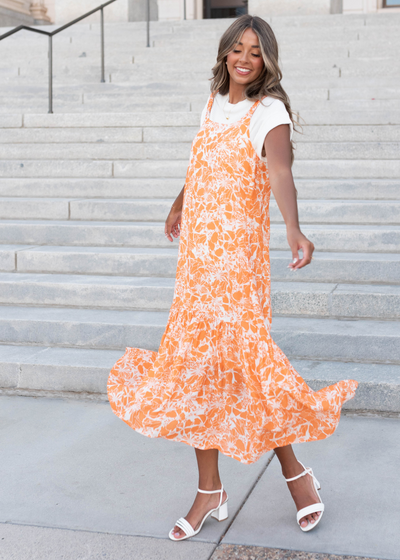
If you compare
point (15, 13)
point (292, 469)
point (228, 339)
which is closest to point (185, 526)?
point (292, 469)

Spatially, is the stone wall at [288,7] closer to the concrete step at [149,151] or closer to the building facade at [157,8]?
the building facade at [157,8]

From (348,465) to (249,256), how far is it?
1.20m

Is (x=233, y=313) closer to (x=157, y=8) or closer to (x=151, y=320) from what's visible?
(x=151, y=320)

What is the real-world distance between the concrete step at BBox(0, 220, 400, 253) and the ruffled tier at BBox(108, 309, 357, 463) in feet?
Answer: 9.08

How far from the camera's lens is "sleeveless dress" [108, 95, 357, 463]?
2.41 m

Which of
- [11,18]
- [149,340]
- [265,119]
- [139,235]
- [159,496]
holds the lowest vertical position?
[159,496]

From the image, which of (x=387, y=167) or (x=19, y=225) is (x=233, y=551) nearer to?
(x=19, y=225)

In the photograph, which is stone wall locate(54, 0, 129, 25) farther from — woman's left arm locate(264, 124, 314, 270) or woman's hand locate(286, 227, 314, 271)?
woman's hand locate(286, 227, 314, 271)

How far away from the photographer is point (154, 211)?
594 cm

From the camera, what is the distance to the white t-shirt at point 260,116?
7.68 feet

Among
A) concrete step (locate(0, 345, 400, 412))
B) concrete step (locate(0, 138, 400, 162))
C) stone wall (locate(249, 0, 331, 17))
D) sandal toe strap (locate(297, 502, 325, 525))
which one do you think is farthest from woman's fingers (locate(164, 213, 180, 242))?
stone wall (locate(249, 0, 331, 17))

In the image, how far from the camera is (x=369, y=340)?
404 centimetres

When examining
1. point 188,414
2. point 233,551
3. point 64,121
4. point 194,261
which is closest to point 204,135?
point 194,261

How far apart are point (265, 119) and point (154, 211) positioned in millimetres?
3641
